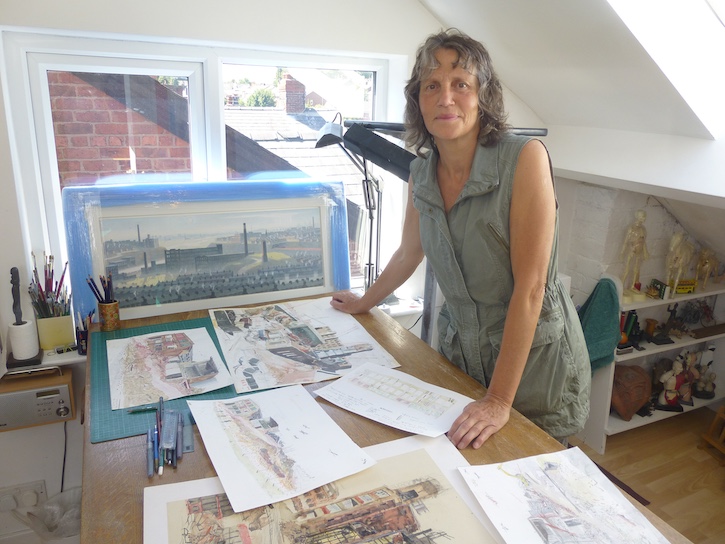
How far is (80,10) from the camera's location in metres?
1.46

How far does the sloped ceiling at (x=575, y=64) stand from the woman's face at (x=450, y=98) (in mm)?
462

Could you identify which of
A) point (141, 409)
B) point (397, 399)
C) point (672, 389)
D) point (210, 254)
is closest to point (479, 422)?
point (397, 399)

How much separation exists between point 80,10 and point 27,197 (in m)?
0.54

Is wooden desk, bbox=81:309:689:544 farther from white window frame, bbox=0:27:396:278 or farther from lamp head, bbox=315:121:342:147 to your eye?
lamp head, bbox=315:121:342:147

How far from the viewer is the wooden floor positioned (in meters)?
2.05

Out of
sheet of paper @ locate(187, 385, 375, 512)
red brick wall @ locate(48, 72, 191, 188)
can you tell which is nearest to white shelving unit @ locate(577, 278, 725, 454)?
sheet of paper @ locate(187, 385, 375, 512)

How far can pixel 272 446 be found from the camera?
94 cm

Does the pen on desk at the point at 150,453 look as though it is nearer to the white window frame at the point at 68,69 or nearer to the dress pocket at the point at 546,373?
the dress pocket at the point at 546,373

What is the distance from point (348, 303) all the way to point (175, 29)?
3.00 ft

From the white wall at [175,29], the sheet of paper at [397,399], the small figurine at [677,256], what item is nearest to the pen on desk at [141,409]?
the sheet of paper at [397,399]

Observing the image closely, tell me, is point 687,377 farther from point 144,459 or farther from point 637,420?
point 144,459

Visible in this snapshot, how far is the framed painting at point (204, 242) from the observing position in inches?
60.5

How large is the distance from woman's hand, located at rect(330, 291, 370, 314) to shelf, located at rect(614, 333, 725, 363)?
135 centimetres

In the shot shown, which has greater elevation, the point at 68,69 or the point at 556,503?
the point at 68,69
